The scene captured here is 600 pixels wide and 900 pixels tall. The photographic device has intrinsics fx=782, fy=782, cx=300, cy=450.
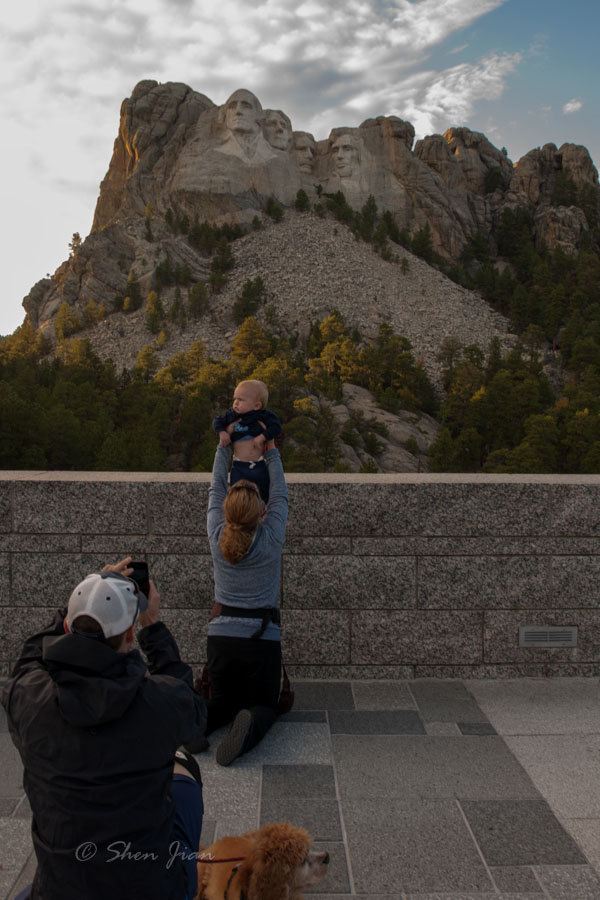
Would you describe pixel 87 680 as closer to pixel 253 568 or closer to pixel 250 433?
pixel 253 568

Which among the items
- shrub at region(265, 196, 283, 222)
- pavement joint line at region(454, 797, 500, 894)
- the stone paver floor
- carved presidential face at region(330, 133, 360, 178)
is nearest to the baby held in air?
the stone paver floor

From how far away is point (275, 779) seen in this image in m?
3.47

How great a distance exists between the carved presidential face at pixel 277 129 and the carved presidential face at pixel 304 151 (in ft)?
7.28

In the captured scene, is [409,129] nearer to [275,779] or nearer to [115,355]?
[115,355]

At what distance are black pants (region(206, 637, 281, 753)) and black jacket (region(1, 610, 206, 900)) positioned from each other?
1.82 meters

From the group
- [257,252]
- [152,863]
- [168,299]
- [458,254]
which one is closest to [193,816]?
[152,863]

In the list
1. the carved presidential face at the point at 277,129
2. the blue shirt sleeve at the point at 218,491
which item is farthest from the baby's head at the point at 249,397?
the carved presidential face at the point at 277,129

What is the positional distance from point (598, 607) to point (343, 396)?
5892 cm

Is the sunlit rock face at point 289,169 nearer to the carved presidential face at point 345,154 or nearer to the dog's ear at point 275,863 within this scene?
the carved presidential face at point 345,154

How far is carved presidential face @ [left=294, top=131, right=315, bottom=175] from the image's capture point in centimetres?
10812

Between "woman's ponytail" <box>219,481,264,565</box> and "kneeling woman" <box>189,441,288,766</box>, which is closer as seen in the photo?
"woman's ponytail" <box>219,481,264,565</box>

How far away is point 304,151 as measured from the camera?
108500 mm

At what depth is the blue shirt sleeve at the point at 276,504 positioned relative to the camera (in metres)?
3.90

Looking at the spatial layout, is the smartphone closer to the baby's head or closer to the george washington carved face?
the baby's head
